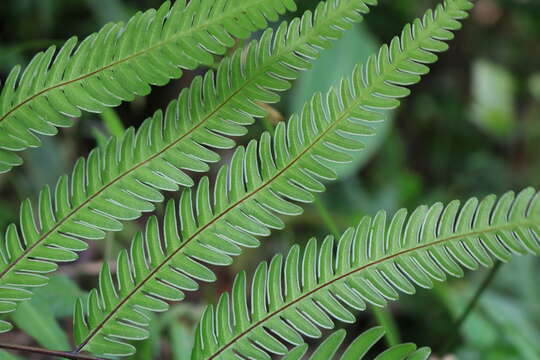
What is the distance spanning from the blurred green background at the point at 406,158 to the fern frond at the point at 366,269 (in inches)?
A: 9.3

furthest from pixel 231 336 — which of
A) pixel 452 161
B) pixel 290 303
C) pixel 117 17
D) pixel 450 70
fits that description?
pixel 450 70

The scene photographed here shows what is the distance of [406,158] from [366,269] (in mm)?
2192

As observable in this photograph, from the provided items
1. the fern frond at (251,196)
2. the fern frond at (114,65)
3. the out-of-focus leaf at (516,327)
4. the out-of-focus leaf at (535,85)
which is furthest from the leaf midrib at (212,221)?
the out-of-focus leaf at (535,85)

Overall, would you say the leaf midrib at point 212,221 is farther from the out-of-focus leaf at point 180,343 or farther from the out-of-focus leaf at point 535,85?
the out-of-focus leaf at point 535,85

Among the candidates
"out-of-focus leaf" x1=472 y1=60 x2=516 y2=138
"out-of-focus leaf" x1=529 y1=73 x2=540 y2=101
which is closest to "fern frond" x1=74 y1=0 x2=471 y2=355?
"out-of-focus leaf" x1=472 y1=60 x2=516 y2=138

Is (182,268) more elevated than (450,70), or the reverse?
(450,70)

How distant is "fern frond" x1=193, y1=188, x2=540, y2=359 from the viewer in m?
0.46

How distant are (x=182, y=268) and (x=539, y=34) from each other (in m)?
2.41

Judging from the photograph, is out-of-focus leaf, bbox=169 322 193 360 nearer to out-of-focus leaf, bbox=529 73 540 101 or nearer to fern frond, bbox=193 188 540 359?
fern frond, bbox=193 188 540 359

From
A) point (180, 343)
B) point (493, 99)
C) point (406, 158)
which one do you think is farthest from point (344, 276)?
point (406, 158)

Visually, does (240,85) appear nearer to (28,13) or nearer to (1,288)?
(1,288)

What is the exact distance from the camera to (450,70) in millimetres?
2600

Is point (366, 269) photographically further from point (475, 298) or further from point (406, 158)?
point (406, 158)

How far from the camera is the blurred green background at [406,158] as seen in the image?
1.12 metres
